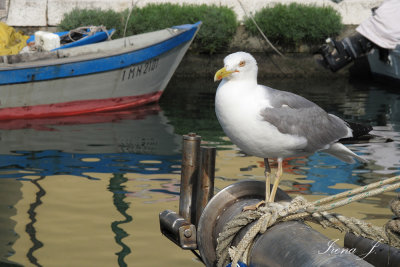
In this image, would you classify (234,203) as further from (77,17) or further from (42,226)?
(77,17)

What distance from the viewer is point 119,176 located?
7.81m

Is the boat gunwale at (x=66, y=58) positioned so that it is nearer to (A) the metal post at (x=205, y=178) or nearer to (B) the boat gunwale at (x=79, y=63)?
(B) the boat gunwale at (x=79, y=63)

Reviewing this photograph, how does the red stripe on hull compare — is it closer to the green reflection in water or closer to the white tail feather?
the green reflection in water

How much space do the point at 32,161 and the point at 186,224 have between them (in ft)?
15.6

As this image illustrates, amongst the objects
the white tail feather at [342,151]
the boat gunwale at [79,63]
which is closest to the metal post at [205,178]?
the white tail feather at [342,151]

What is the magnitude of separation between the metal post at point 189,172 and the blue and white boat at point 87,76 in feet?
22.0

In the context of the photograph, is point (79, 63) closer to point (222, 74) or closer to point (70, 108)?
point (70, 108)

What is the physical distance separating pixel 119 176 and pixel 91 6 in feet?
29.0

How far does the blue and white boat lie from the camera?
1107 cm

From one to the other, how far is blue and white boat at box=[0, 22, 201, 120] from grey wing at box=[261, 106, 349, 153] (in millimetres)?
7227

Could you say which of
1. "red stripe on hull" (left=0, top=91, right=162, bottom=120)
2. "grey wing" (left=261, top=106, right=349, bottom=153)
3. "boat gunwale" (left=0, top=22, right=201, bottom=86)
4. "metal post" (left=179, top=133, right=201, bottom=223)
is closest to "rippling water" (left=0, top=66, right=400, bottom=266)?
"red stripe on hull" (left=0, top=91, right=162, bottom=120)

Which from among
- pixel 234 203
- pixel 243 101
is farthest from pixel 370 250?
pixel 243 101

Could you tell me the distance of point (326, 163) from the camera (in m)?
8.59

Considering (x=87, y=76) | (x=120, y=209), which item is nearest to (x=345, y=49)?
(x=87, y=76)
